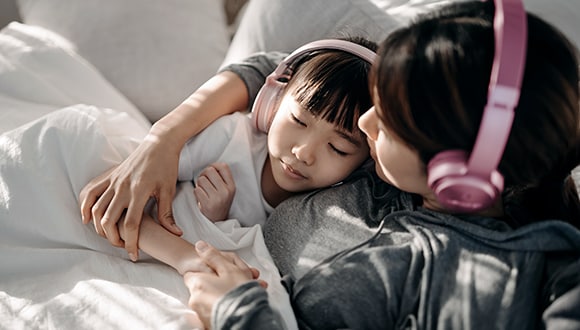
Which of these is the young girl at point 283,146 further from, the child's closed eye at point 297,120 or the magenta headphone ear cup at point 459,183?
the magenta headphone ear cup at point 459,183

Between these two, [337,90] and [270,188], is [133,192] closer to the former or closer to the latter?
[270,188]

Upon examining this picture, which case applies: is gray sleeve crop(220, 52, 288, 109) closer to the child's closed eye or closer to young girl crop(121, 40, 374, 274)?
young girl crop(121, 40, 374, 274)

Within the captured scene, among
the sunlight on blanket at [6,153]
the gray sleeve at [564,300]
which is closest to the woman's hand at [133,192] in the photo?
the sunlight on blanket at [6,153]

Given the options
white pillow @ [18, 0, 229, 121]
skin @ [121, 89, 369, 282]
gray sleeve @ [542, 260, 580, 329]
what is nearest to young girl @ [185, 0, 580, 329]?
gray sleeve @ [542, 260, 580, 329]

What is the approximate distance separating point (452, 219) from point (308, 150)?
298mm

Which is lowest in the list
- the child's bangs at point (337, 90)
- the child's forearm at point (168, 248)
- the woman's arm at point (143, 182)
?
the child's forearm at point (168, 248)

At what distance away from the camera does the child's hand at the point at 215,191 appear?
1.14 metres

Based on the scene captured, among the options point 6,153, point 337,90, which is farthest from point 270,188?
point 6,153

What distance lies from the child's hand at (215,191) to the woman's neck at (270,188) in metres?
0.08

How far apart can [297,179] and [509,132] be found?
1.57 ft

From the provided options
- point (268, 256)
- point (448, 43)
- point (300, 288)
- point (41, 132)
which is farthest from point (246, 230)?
point (448, 43)

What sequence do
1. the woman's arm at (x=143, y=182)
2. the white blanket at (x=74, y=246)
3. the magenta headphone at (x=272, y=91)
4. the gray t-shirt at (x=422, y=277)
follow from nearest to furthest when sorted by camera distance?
1. the gray t-shirt at (x=422, y=277)
2. the white blanket at (x=74, y=246)
3. the woman's arm at (x=143, y=182)
4. the magenta headphone at (x=272, y=91)

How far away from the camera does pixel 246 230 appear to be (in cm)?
112

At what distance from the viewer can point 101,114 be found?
1230mm
